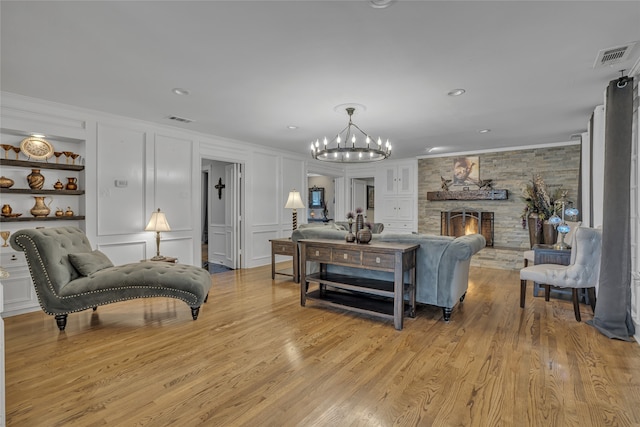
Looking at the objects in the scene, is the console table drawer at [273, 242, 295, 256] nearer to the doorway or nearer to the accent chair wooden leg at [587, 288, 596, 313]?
the doorway

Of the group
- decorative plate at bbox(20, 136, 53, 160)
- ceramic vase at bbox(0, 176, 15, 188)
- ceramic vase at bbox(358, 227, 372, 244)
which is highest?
decorative plate at bbox(20, 136, 53, 160)

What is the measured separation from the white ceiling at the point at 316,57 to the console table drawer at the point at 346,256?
168cm

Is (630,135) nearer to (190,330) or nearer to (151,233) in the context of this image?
(190,330)

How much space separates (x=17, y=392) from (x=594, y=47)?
4.72 metres

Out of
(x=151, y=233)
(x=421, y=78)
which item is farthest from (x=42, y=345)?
(x=421, y=78)

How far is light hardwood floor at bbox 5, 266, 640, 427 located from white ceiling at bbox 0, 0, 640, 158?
2.39 m

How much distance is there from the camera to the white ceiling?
2.10m

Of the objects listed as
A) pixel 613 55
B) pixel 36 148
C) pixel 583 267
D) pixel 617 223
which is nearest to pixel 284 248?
pixel 36 148

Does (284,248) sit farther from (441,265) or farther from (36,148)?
(36,148)

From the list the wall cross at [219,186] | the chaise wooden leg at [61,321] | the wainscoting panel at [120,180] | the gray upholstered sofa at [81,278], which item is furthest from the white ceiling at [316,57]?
the wall cross at [219,186]

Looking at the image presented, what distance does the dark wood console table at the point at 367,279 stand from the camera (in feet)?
10.3

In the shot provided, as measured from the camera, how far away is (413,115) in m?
4.34

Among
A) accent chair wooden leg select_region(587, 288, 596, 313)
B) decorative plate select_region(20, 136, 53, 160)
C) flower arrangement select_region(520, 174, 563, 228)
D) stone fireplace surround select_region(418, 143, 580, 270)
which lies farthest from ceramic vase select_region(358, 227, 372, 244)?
flower arrangement select_region(520, 174, 563, 228)

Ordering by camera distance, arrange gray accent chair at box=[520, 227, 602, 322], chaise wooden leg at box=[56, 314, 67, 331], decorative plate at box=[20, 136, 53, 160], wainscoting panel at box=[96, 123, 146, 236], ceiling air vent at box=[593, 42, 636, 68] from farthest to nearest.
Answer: wainscoting panel at box=[96, 123, 146, 236] → decorative plate at box=[20, 136, 53, 160] → gray accent chair at box=[520, 227, 602, 322] → chaise wooden leg at box=[56, 314, 67, 331] → ceiling air vent at box=[593, 42, 636, 68]
